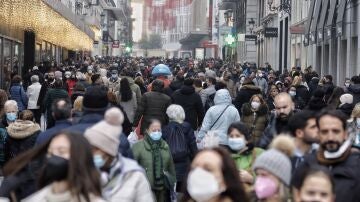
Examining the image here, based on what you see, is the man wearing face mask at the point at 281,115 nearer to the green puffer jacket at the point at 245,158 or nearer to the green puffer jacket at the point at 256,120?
the green puffer jacket at the point at 245,158

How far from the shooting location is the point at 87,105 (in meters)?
7.77

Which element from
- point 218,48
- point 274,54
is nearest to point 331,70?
point 274,54

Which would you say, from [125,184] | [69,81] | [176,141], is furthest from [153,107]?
[69,81]

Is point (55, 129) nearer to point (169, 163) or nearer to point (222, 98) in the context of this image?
point (169, 163)

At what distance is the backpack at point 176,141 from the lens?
10.8m

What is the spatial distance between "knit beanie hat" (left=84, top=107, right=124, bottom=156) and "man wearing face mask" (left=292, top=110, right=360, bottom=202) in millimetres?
1317

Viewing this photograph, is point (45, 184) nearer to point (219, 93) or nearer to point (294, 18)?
point (219, 93)

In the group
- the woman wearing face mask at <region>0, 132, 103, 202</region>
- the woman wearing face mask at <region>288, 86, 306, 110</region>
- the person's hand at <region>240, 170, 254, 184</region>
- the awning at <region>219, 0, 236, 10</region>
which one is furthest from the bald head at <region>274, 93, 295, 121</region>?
the awning at <region>219, 0, 236, 10</region>

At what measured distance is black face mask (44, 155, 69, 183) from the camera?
15.4 feet

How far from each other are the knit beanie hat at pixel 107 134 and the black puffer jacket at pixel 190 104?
29.8 ft

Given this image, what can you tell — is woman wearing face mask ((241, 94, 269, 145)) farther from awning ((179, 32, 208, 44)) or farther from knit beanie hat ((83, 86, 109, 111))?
awning ((179, 32, 208, 44))

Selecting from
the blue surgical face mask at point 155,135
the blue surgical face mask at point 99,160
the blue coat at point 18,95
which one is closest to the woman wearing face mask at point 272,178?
the blue surgical face mask at point 99,160

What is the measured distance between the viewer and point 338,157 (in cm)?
611

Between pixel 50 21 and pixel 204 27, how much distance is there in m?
131
